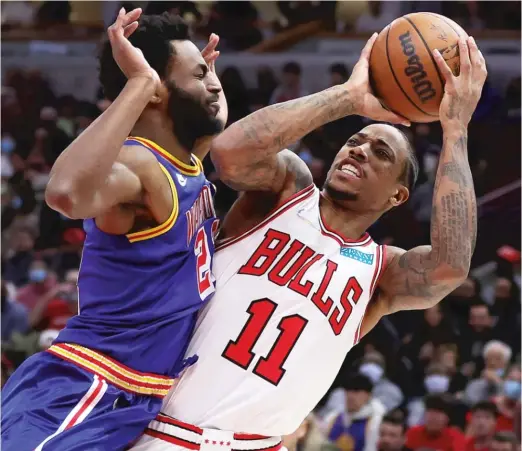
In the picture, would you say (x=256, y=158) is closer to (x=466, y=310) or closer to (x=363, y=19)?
(x=466, y=310)

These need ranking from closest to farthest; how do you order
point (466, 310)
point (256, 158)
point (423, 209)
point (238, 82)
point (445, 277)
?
point (256, 158) < point (445, 277) < point (466, 310) < point (423, 209) < point (238, 82)

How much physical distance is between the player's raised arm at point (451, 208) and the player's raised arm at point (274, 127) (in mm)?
293

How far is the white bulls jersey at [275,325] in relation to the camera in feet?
13.0

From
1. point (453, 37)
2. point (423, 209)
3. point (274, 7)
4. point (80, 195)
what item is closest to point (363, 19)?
point (274, 7)

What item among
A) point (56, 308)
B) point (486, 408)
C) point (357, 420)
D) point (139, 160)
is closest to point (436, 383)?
point (486, 408)

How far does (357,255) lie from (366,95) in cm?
68

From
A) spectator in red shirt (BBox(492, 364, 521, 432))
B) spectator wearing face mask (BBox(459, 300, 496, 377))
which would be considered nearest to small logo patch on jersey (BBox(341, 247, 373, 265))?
spectator in red shirt (BBox(492, 364, 521, 432))

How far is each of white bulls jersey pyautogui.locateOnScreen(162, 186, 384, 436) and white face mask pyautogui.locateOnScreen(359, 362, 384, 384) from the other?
391cm

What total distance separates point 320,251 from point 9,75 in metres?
9.14

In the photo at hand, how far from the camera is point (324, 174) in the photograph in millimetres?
10102

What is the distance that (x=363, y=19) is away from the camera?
11.7 meters

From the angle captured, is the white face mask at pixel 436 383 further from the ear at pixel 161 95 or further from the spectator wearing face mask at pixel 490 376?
the ear at pixel 161 95

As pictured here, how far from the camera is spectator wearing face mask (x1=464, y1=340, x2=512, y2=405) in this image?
26.0 feet

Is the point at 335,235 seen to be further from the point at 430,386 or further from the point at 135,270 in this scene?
the point at 430,386
